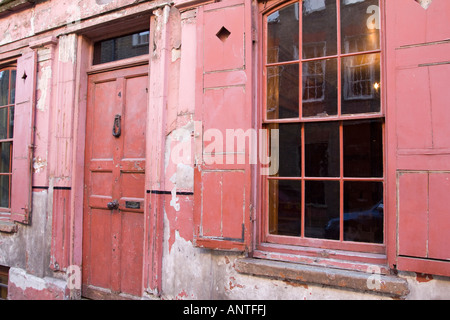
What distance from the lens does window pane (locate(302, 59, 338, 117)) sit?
275cm

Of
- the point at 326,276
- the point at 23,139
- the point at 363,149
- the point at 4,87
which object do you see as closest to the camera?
the point at 326,276

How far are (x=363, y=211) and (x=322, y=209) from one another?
12.9 inches

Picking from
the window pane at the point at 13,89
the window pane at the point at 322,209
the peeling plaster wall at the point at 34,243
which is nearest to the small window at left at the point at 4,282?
the peeling plaster wall at the point at 34,243

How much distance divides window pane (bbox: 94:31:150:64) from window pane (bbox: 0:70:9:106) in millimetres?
1821

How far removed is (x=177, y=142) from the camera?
10.7 feet

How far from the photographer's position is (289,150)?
290 centimetres

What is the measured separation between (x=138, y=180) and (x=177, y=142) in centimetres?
74

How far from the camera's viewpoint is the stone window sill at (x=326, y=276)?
7.65 ft

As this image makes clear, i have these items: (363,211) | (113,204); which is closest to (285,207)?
(363,211)

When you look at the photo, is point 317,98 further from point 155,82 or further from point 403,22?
point 155,82

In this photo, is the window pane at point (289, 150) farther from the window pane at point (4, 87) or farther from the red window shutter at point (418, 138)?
the window pane at point (4, 87)

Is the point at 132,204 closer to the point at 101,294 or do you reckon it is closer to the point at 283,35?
the point at 101,294
